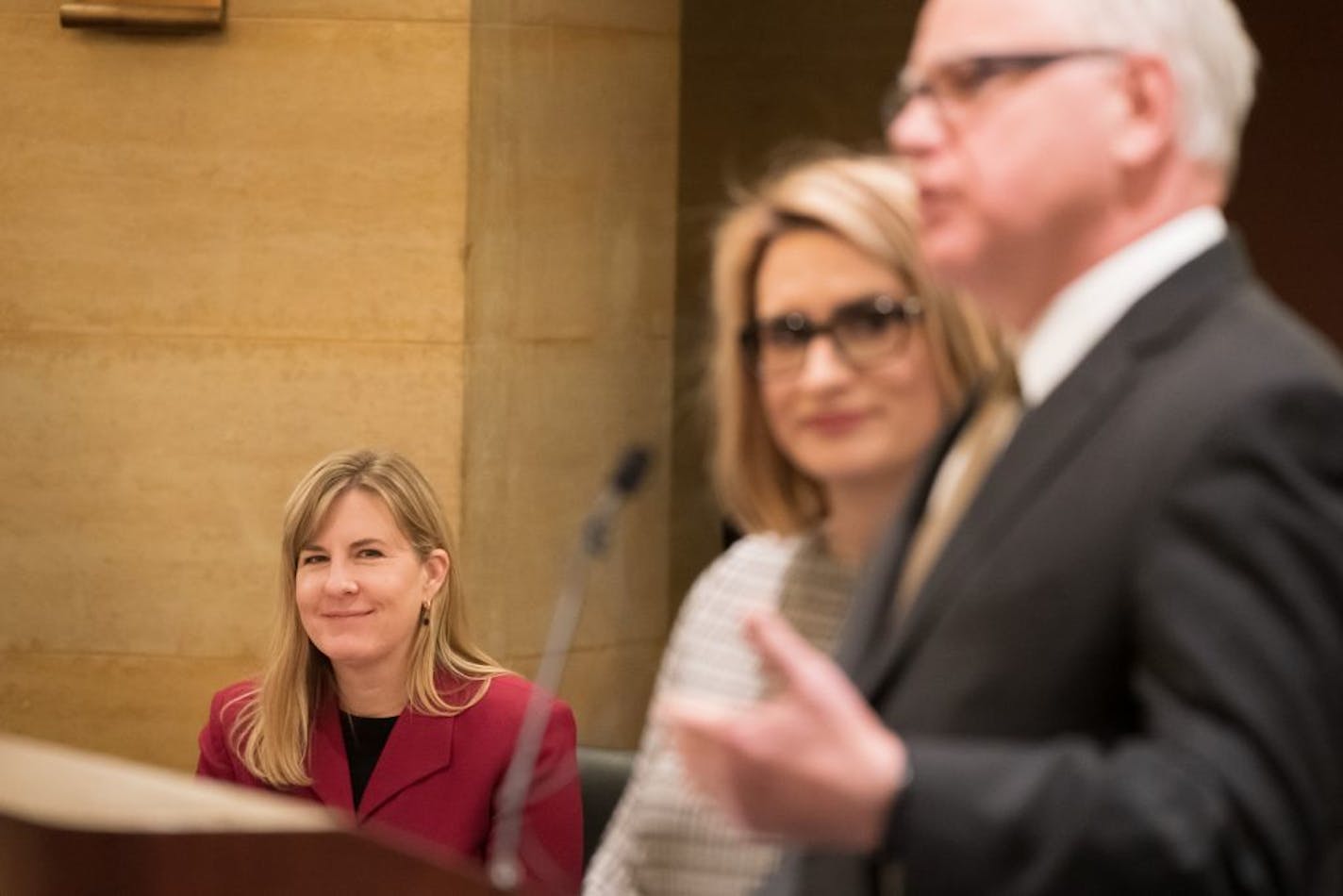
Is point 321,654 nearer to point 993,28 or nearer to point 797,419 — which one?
point 797,419

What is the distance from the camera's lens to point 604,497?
1941mm

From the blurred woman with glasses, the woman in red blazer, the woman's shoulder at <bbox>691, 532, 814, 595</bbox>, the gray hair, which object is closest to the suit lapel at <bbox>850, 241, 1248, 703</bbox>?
the gray hair

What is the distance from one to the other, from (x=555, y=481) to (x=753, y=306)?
3.21m

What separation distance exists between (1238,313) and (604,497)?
2.17 feet

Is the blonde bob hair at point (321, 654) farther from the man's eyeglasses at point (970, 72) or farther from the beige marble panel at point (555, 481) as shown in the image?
the man's eyeglasses at point (970, 72)

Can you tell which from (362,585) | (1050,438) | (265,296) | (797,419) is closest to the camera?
(1050,438)

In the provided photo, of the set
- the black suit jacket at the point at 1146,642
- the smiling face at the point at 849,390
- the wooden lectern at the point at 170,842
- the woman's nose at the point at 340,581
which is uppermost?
the smiling face at the point at 849,390

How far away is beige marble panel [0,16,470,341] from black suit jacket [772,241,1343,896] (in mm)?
3684

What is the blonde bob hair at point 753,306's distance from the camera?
201cm

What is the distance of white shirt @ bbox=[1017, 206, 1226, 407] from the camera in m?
1.55

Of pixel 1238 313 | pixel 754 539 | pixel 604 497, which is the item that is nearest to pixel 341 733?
pixel 754 539

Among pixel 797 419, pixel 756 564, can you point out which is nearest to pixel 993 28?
pixel 797 419

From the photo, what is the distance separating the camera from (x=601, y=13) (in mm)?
5262

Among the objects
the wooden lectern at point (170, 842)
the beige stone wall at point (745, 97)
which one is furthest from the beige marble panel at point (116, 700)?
the wooden lectern at point (170, 842)
